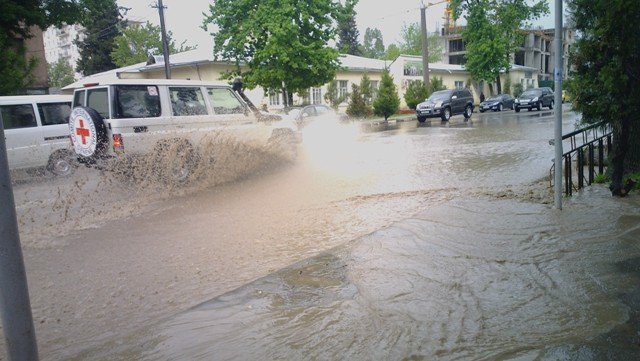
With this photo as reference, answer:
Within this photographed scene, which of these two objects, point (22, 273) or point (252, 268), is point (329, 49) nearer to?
point (252, 268)

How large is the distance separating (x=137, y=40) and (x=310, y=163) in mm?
42577

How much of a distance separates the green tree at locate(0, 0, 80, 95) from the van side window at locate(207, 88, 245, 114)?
717cm

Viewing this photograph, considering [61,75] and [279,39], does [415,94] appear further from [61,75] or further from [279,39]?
[61,75]

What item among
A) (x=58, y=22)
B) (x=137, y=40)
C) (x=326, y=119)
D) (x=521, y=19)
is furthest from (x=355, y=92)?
(x=137, y=40)

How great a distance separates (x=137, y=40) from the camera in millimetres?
49062

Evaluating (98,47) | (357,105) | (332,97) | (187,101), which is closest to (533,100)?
(357,105)

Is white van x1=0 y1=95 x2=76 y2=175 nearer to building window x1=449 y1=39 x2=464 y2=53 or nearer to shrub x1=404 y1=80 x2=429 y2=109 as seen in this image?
shrub x1=404 y1=80 x2=429 y2=109

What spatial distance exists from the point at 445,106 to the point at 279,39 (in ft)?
32.8

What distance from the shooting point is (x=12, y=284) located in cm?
231

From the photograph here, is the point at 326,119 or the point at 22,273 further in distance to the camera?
the point at 326,119

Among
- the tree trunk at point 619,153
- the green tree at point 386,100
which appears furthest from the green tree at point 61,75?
the tree trunk at point 619,153

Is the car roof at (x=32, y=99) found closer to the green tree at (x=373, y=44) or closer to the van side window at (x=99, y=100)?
the van side window at (x=99, y=100)

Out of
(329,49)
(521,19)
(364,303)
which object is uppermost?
(521,19)

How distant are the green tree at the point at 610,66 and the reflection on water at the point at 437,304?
49.8 inches
